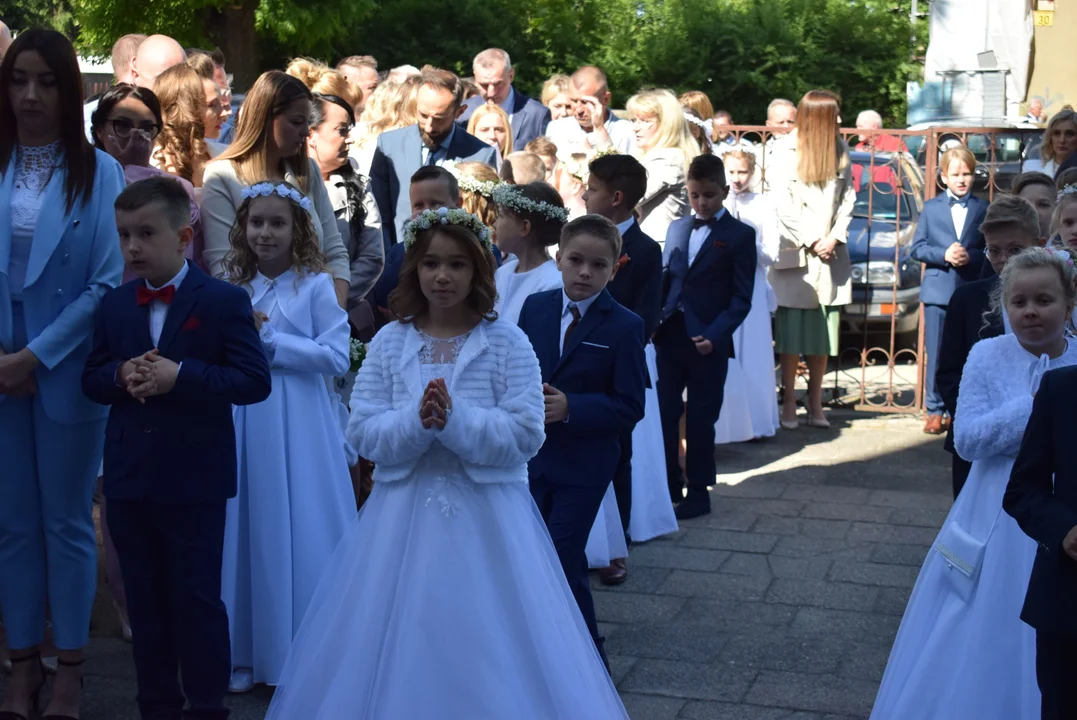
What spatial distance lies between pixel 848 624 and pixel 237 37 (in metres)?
20.1

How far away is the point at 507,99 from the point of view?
10.8m

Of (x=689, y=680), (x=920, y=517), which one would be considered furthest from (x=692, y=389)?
(x=689, y=680)

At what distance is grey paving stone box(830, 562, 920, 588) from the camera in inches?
273

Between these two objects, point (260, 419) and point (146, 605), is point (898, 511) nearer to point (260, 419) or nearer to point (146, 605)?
point (260, 419)

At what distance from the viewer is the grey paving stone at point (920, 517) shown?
8039 mm

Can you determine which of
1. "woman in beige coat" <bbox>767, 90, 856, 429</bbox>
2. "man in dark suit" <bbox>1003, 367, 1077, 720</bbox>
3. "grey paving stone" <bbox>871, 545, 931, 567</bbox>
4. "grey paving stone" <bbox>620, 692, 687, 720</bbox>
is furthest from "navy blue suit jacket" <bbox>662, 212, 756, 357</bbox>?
"man in dark suit" <bbox>1003, 367, 1077, 720</bbox>

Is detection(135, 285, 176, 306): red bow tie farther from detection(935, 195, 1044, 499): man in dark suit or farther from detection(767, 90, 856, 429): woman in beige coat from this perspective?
detection(767, 90, 856, 429): woman in beige coat

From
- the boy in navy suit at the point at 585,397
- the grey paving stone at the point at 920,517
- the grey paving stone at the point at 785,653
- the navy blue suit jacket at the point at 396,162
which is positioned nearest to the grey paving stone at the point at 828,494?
the grey paving stone at the point at 920,517

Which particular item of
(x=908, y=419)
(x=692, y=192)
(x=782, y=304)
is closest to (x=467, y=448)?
(x=692, y=192)

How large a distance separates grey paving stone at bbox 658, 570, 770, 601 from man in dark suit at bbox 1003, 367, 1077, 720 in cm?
288

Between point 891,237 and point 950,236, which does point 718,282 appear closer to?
point 950,236

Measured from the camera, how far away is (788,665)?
5.73m

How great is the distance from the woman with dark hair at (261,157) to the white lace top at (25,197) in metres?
0.88

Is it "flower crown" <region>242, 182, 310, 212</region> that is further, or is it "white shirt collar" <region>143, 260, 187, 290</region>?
"flower crown" <region>242, 182, 310, 212</region>
